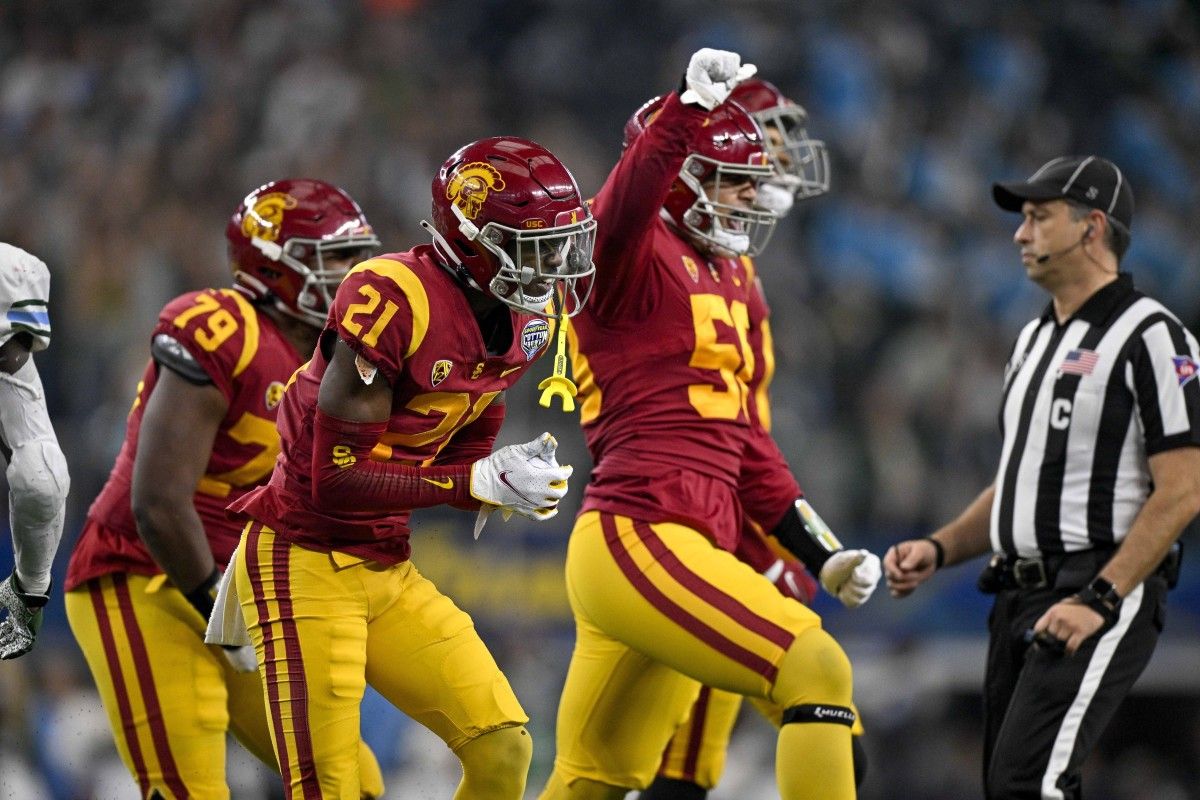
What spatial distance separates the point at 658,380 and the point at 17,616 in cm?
171

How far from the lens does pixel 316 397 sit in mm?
3479

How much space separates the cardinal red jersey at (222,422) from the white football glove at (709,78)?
4.32ft

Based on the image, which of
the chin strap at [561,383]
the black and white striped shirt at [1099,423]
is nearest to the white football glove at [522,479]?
the chin strap at [561,383]

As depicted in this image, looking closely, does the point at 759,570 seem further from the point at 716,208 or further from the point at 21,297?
the point at 21,297

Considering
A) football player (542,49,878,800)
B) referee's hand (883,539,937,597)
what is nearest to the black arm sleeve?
football player (542,49,878,800)

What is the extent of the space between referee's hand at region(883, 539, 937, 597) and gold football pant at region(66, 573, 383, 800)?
1.64 m

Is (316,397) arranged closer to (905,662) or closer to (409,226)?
(905,662)

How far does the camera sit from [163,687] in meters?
4.27

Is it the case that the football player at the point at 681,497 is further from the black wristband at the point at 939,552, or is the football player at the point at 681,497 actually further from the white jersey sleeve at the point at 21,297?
the white jersey sleeve at the point at 21,297

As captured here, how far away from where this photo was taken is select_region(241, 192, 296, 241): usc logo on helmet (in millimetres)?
4469

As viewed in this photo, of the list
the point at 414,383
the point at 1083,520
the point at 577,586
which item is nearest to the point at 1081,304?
the point at 1083,520

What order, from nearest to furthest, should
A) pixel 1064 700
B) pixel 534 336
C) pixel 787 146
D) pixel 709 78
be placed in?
pixel 534 336, pixel 709 78, pixel 1064 700, pixel 787 146

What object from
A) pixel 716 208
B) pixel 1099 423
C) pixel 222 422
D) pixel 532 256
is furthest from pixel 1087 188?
pixel 222 422

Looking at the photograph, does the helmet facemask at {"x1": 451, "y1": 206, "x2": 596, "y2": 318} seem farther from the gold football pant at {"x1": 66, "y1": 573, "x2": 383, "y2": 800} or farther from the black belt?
the black belt
